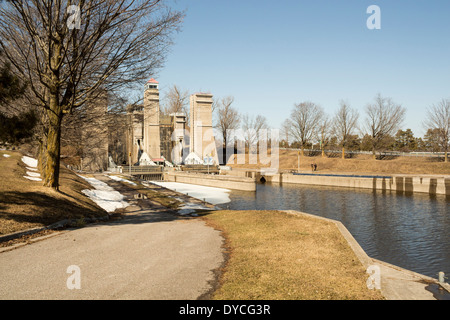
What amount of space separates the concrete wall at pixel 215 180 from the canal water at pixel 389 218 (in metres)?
1.72

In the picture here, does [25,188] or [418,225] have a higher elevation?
[25,188]

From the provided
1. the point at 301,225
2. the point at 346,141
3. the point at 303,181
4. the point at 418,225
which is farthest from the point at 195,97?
the point at 301,225

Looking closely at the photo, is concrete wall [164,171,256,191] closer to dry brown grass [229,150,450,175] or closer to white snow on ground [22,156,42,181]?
white snow on ground [22,156,42,181]

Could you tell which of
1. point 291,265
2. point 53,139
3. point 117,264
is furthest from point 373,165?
point 117,264

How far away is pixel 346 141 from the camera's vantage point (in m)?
77.2

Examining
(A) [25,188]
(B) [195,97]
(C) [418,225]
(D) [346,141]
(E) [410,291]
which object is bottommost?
(C) [418,225]

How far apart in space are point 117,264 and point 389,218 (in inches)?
875

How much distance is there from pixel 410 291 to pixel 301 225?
20.5ft

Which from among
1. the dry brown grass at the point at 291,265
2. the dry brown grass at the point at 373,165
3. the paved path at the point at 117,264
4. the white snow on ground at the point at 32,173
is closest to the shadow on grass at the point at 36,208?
the paved path at the point at 117,264

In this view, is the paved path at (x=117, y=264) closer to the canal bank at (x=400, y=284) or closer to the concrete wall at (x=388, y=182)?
the canal bank at (x=400, y=284)

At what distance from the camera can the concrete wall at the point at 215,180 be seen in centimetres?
4369

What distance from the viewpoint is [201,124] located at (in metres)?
70.1
